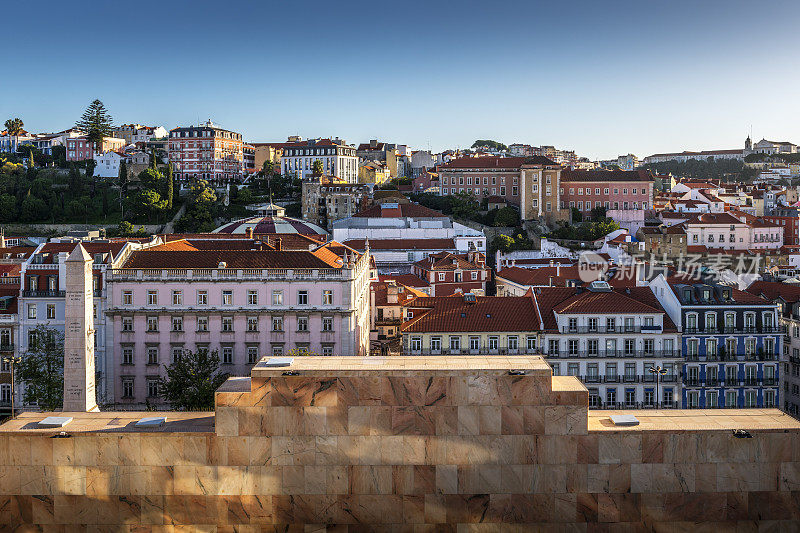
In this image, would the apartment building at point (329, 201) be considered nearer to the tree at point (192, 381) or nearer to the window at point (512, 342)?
the window at point (512, 342)

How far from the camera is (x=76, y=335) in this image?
26.8m

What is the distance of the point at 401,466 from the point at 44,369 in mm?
22510

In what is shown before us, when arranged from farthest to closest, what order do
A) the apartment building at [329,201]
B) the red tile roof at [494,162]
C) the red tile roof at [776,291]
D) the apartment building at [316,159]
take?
1. the apartment building at [316,159]
2. the red tile roof at [494,162]
3. the apartment building at [329,201]
4. the red tile roof at [776,291]

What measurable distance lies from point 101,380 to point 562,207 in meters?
74.5

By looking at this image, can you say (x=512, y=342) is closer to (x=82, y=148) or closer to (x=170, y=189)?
(x=170, y=189)

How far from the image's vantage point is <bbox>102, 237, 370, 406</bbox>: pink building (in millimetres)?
39250

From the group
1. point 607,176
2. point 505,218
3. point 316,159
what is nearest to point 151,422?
point 505,218

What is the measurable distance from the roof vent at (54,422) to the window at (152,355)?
15.4m

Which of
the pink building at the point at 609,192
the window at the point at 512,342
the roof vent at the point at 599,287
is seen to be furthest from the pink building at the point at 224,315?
the pink building at the point at 609,192

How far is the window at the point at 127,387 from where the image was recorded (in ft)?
128

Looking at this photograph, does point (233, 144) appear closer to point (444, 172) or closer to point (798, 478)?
point (444, 172)

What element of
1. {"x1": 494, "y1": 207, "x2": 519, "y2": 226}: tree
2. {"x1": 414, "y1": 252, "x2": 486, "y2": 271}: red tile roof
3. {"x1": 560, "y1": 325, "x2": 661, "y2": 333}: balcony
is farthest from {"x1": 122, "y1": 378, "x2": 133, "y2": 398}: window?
{"x1": 494, "y1": 207, "x2": 519, "y2": 226}: tree

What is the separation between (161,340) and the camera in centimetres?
3938

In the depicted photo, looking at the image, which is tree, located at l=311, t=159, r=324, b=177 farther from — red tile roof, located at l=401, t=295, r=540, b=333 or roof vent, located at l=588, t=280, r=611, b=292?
red tile roof, located at l=401, t=295, r=540, b=333
